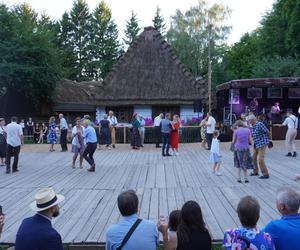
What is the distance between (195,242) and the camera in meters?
4.58

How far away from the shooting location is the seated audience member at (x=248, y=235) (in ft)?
14.0

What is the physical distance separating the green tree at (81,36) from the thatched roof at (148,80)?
28.0 m

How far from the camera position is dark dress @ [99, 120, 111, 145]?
23625mm

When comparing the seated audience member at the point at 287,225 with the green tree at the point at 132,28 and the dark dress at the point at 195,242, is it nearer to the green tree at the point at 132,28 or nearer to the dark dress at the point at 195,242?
the dark dress at the point at 195,242

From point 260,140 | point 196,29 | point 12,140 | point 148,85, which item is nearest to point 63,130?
point 12,140

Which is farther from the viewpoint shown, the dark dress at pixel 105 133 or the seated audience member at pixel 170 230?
the dark dress at pixel 105 133

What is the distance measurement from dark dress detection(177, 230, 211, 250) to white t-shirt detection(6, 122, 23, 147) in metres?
11.9

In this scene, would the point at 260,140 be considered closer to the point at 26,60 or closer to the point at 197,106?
the point at 197,106

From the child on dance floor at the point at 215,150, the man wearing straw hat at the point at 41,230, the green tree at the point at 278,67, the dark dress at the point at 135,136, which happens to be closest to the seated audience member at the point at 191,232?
the man wearing straw hat at the point at 41,230

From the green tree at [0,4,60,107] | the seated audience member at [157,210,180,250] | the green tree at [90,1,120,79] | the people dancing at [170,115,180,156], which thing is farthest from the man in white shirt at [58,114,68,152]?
the green tree at [90,1,120,79]

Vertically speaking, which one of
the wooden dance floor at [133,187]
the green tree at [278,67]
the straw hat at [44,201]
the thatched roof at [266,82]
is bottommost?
the wooden dance floor at [133,187]

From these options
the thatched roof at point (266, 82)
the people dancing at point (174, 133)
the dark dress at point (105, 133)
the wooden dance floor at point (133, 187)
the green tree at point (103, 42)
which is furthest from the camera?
the green tree at point (103, 42)

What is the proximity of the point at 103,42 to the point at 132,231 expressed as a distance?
65.4 meters

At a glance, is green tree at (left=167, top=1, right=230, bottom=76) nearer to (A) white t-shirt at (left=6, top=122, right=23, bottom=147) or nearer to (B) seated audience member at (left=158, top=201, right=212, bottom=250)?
(A) white t-shirt at (left=6, top=122, right=23, bottom=147)
